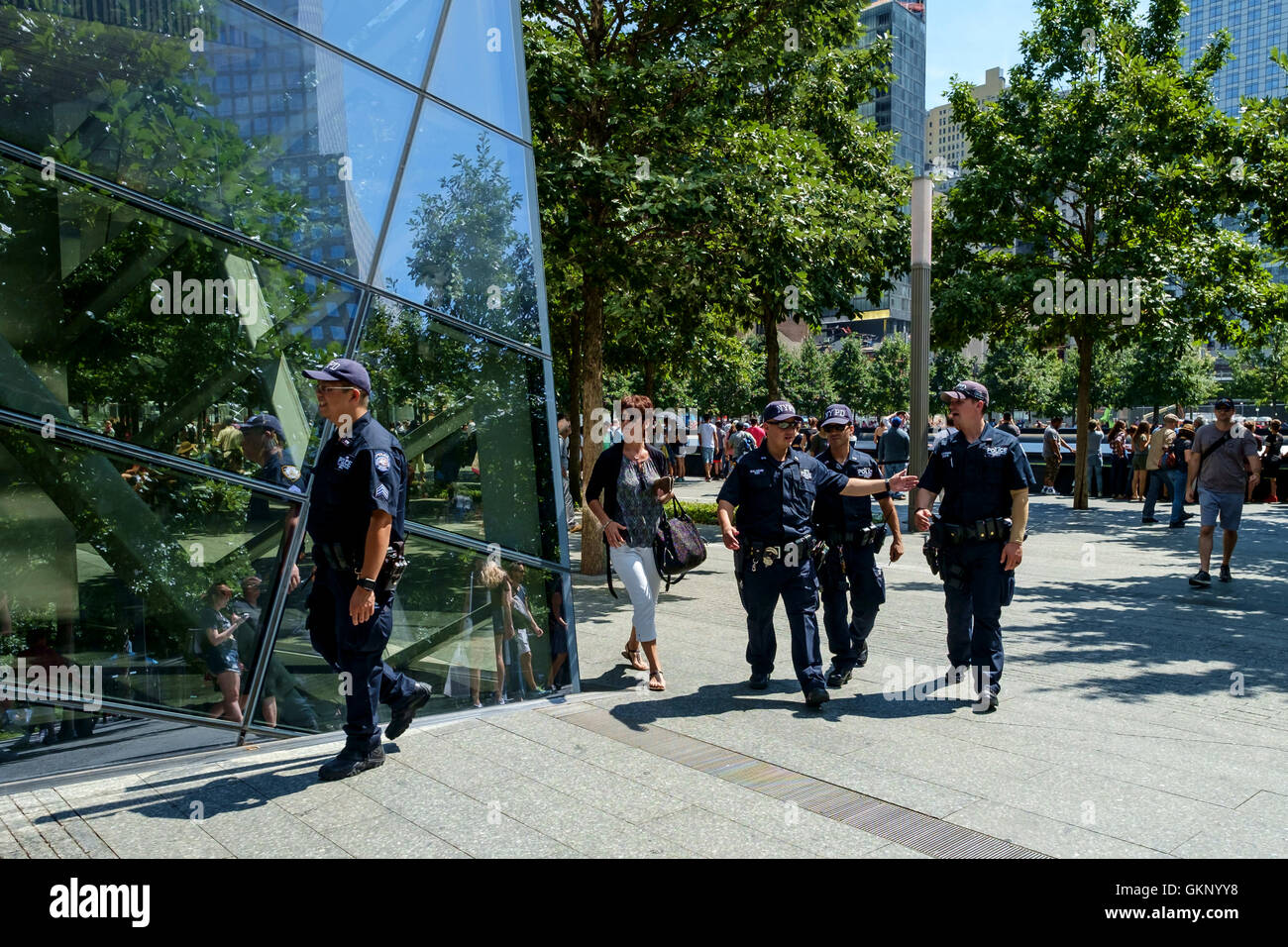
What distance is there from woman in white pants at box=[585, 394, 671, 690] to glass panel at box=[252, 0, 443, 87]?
98.0 inches

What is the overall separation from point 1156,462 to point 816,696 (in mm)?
12511

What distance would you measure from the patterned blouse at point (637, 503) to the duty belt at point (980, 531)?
5.97ft

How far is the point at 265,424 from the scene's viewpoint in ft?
17.2

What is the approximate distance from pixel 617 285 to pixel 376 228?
5175mm

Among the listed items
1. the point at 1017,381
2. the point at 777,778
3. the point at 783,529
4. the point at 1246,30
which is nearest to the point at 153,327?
the point at 783,529

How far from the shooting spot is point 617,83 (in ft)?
30.6

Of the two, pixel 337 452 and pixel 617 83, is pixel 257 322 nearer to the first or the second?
pixel 337 452

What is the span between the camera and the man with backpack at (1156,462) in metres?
15.4

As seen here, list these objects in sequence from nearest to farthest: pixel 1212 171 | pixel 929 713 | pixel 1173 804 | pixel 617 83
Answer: pixel 1173 804 → pixel 929 713 → pixel 617 83 → pixel 1212 171

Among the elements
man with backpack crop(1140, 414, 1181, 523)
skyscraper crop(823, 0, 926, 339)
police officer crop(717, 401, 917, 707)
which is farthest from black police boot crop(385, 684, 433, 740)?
skyscraper crop(823, 0, 926, 339)

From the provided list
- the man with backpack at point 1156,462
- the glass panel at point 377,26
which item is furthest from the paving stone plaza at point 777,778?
the man with backpack at point 1156,462

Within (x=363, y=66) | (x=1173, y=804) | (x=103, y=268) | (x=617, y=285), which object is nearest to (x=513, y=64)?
(x=363, y=66)

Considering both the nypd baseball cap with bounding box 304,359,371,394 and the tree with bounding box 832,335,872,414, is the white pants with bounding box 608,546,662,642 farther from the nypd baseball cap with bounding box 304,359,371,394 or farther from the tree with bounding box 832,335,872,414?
the tree with bounding box 832,335,872,414

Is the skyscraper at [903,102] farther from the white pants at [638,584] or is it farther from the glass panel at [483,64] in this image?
the white pants at [638,584]
